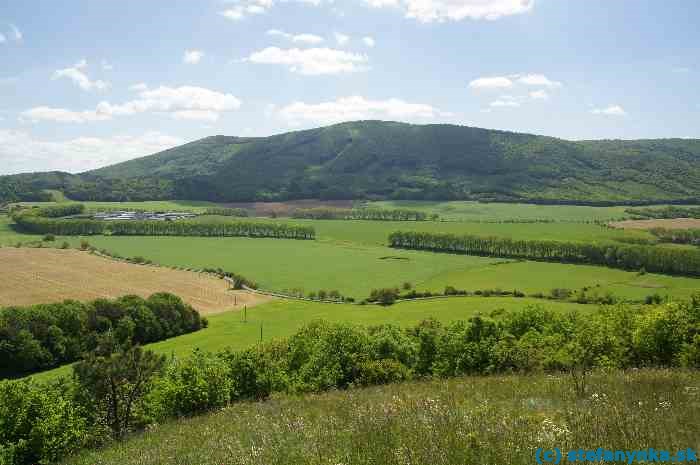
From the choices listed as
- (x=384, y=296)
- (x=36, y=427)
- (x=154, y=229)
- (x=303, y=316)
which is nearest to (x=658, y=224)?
(x=384, y=296)

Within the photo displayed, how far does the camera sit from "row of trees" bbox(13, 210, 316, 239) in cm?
19050

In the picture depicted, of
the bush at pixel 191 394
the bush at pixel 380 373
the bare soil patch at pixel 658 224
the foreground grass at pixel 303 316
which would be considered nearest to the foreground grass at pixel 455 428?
the bush at pixel 191 394

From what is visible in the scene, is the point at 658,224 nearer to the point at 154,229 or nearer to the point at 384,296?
the point at 384,296

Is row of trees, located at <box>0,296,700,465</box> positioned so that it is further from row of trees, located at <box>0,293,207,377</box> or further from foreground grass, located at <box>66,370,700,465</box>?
row of trees, located at <box>0,293,207,377</box>

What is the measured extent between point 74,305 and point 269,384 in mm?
53013

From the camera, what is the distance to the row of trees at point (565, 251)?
115994mm

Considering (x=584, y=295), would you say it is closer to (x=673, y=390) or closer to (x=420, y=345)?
(x=420, y=345)

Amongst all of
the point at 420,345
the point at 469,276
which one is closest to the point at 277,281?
the point at 469,276

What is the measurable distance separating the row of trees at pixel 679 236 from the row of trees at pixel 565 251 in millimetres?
36633

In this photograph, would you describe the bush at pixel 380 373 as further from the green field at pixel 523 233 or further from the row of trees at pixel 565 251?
the green field at pixel 523 233

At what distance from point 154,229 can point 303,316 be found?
130 m

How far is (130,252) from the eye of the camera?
152625 millimetres

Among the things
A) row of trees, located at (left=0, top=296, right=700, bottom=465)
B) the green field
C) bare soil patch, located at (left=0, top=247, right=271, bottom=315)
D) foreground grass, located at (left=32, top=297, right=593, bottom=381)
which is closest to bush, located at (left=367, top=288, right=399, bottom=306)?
foreground grass, located at (left=32, top=297, right=593, bottom=381)

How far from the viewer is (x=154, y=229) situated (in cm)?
19738
